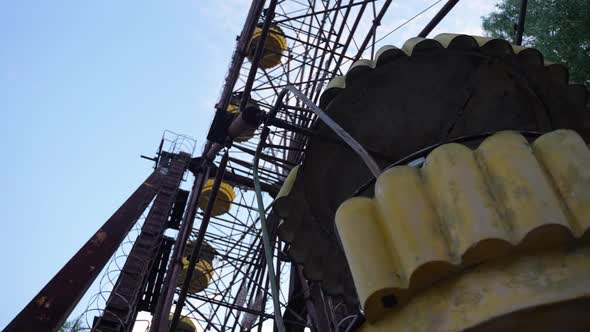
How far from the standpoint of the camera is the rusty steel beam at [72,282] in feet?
22.7

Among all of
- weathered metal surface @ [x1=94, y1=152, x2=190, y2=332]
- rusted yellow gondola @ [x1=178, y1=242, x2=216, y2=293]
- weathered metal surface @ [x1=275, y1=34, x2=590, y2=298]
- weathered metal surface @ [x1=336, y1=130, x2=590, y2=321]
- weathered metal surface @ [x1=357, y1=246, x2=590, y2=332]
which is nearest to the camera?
weathered metal surface @ [x1=357, y1=246, x2=590, y2=332]

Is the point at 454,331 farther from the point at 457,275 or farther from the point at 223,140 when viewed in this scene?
the point at 223,140

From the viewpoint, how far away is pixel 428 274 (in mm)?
2596

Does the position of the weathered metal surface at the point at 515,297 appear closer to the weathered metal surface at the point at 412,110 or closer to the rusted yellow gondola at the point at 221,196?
the weathered metal surface at the point at 412,110

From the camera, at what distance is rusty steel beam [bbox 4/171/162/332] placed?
6.93m

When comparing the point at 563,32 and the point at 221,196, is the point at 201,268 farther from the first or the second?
the point at 563,32

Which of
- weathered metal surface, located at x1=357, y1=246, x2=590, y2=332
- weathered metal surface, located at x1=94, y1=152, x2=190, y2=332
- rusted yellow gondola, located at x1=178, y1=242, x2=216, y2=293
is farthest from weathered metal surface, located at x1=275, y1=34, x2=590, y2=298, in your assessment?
rusted yellow gondola, located at x1=178, y1=242, x2=216, y2=293

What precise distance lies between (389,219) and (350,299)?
8.12ft

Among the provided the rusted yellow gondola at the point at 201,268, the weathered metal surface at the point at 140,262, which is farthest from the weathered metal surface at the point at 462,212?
the rusted yellow gondola at the point at 201,268

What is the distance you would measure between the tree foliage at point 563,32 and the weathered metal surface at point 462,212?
343 inches

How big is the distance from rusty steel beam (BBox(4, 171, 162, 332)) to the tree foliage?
8.13 metres

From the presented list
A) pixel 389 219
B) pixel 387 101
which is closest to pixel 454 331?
pixel 389 219

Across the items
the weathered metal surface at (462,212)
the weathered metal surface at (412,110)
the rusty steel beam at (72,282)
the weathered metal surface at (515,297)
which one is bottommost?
the weathered metal surface at (515,297)

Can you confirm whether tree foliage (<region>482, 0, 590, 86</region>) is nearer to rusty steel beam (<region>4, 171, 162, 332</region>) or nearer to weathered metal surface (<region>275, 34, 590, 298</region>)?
weathered metal surface (<region>275, 34, 590, 298</region>)
